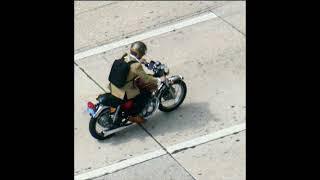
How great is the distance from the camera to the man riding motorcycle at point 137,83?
11852mm

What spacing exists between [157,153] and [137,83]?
45.8 inches

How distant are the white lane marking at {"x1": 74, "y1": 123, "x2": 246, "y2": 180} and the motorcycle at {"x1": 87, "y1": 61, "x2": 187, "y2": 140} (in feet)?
2.22

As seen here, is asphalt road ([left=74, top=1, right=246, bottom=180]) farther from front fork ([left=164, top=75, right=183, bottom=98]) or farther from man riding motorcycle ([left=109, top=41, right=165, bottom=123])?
man riding motorcycle ([left=109, top=41, right=165, bottom=123])

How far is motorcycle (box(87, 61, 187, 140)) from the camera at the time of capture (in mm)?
12062

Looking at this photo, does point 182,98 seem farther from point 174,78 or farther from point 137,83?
point 137,83

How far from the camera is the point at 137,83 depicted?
39.6ft

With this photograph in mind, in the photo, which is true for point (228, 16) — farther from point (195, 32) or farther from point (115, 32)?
point (115, 32)

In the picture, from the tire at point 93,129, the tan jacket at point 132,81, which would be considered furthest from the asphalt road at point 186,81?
the tan jacket at point 132,81

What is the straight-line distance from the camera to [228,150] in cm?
1199

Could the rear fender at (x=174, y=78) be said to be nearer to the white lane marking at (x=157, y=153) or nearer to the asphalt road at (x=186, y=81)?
the asphalt road at (x=186, y=81)

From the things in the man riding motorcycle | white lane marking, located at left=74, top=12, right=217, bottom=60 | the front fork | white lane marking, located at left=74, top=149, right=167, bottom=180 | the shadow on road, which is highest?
the man riding motorcycle

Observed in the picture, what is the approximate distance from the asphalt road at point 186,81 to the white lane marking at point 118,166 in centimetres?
3

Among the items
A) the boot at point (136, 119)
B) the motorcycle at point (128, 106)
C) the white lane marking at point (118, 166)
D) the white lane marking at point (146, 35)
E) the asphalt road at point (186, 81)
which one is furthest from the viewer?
the white lane marking at point (146, 35)

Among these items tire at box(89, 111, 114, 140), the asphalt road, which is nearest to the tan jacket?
tire at box(89, 111, 114, 140)
